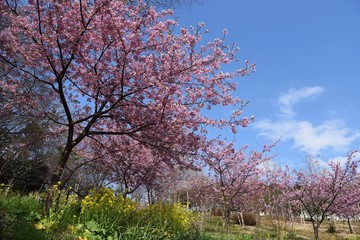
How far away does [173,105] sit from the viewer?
217 inches

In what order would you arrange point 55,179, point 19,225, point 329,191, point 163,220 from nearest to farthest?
point 19,225, point 55,179, point 163,220, point 329,191

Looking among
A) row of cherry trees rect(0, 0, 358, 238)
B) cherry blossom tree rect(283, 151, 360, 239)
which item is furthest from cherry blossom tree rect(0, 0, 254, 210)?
cherry blossom tree rect(283, 151, 360, 239)

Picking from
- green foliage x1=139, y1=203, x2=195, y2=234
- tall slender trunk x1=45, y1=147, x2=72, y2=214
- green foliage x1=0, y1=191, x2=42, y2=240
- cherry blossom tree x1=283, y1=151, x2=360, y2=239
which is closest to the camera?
green foliage x1=0, y1=191, x2=42, y2=240

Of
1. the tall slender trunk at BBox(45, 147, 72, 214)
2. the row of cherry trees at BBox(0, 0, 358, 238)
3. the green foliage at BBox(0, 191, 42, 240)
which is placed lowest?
the green foliage at BBox(0, 191, 42, 240)

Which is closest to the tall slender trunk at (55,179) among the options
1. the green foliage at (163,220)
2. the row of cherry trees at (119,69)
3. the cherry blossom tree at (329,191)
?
the row of cherry trees at (119,69)

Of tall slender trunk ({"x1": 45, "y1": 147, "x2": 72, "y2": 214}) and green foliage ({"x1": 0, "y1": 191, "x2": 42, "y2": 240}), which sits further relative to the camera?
tall slender trunk ({"x1": 45, "y1": 147, "x2": 72, "y2": 214})

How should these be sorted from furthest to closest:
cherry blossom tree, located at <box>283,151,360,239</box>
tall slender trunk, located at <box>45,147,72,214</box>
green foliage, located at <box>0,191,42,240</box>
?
cherry blossom tree, located at <box>283,151,360,239</box> < tall slender trunk, located at <box>45,147,72,214</box> < green foliage, located at <box>0,191,42,240</box>

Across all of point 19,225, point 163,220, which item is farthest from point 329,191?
point 19,225

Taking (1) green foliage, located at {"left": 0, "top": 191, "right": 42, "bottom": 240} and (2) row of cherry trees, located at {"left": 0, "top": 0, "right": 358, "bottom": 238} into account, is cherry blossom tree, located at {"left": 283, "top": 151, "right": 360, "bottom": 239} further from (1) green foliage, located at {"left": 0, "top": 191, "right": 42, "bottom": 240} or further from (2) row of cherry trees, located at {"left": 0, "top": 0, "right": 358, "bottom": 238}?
(1) green foliage, located at {"left": 0, "top": 191, "right": 42, "bottom": 240}

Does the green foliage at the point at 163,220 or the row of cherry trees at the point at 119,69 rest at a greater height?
the row of cherry trees at the point at 119,69

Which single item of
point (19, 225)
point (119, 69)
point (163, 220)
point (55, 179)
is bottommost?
point (19, 225)

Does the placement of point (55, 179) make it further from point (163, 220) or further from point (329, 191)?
point (329, 191)

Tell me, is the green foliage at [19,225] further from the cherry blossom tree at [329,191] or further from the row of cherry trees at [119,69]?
the cherry blossom tree at [329,191]

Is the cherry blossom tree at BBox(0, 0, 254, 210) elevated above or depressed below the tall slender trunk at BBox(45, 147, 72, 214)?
above
